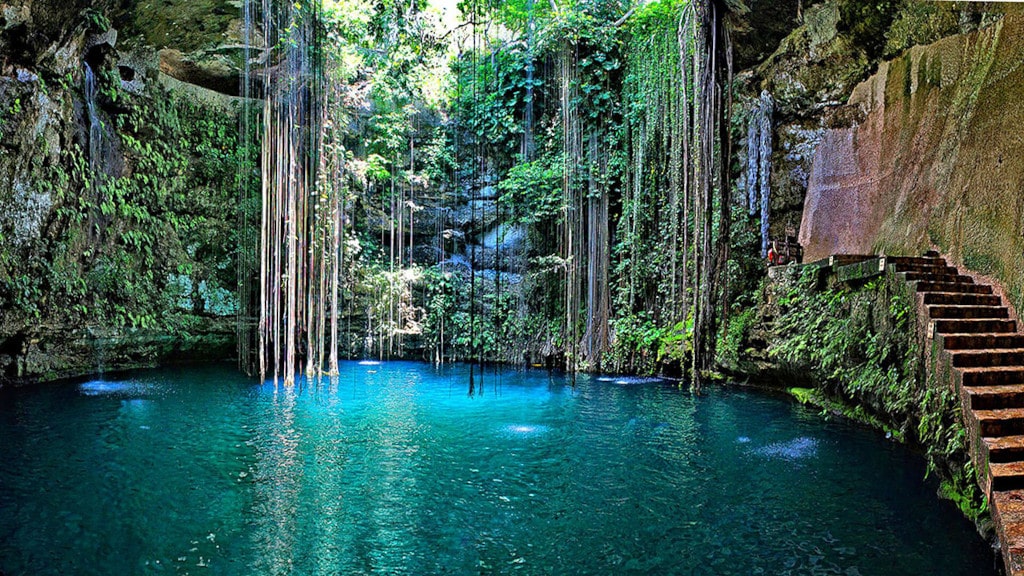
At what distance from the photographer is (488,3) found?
8.49 m

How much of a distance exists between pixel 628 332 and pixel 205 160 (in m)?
8.95

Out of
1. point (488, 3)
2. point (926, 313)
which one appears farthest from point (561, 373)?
point (926, 313)

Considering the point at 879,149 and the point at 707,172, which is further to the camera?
the point at 879,149

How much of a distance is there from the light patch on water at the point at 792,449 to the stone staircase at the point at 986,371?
4.99ft

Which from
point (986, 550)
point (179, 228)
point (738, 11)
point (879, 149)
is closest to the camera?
point (986, 550)

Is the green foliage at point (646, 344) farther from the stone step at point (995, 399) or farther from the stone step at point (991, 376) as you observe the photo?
the stone step at point (995, 399)

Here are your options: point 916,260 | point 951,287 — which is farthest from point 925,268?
point 951,287

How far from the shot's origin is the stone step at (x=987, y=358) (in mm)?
4211

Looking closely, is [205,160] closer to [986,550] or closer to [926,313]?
[926,313]

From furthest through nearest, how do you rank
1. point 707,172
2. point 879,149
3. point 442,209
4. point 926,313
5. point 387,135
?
point 442,209
point 387,135
point 879,149
point 707,172
point 926,313

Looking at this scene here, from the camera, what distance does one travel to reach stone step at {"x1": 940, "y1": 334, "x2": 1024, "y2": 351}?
14.4ft

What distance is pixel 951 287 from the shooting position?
204 inches

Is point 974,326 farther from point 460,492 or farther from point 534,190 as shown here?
point 534,190

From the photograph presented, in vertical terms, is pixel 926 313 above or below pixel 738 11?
below
